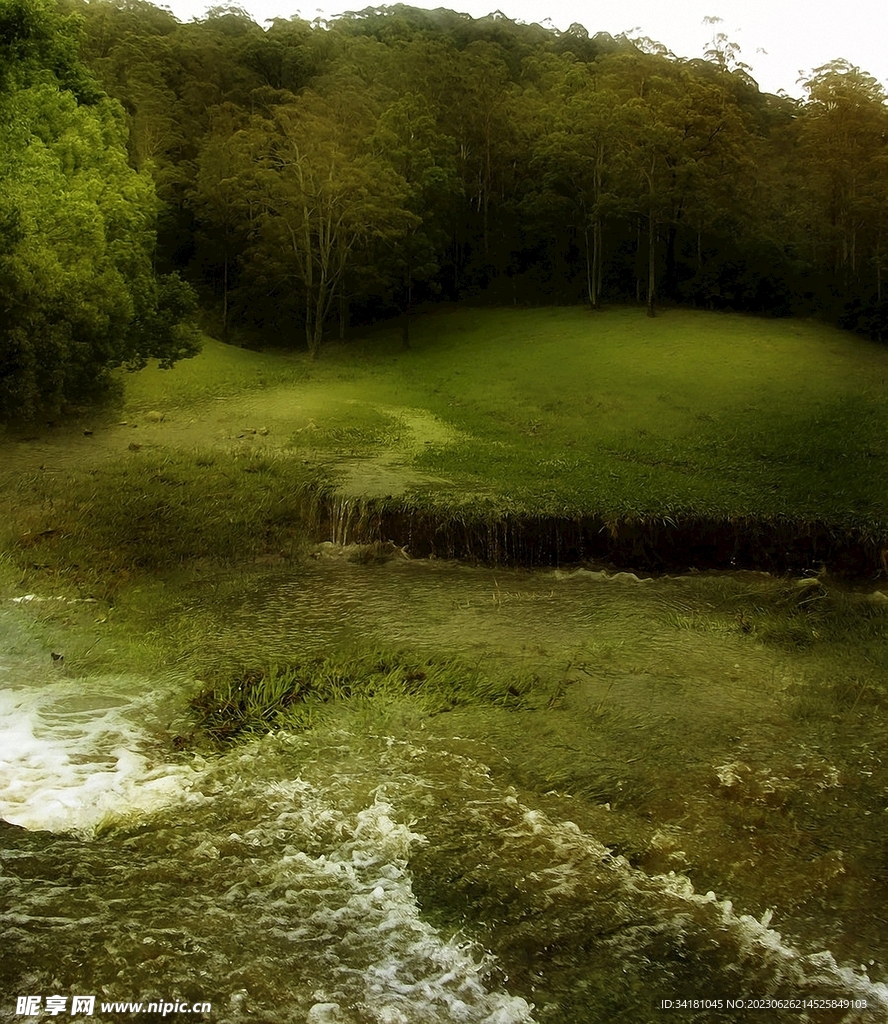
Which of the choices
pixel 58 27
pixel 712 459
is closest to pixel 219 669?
pixel 712 459

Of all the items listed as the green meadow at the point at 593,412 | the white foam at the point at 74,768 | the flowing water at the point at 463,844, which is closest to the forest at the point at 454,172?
the green meadow at the point at 593,412

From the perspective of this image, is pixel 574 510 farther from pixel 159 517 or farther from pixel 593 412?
pixel 593 412

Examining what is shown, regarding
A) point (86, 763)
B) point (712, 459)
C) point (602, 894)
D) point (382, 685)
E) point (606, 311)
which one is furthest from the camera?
point (606, 311)

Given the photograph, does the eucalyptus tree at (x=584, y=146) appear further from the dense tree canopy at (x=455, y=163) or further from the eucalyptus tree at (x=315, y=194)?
the eucalyptus tree at (x=315, y=194)

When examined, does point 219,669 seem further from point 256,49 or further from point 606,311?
point 256,49

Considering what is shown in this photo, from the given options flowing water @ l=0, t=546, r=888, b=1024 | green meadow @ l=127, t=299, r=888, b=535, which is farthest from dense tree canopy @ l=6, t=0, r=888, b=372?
flowing water @ l=0, t=546, r=888, b=1024

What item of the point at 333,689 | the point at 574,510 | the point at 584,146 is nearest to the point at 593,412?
the point at 574,510
